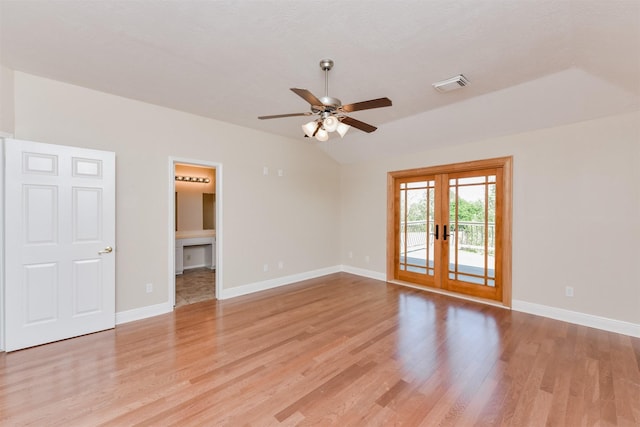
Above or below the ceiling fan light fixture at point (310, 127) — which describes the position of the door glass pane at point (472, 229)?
below

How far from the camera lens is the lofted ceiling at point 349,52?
1975mm

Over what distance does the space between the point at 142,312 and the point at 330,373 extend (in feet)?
9.06

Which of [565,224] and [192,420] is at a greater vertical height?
[565,224]

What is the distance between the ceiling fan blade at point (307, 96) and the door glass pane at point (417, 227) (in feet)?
11.3

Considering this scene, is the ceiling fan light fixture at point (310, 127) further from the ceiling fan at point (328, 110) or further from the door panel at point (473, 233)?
the door panel at point (473, 233)

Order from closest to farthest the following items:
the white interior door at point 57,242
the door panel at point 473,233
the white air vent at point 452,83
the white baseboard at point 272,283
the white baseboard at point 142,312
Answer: the white interior door at point 57,242 → the white air vent at point 452,83 → the white baseboard at point 142,312 → the door panel at point 473,233 → the white baseboard at point 272,283

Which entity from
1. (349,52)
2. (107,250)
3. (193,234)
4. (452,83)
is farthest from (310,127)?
(193,234)

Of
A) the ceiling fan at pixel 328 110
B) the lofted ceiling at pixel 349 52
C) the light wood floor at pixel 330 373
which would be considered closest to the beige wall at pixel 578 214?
the lofted ceiling at pixel 349 52

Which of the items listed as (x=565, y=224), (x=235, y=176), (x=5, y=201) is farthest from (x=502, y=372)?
(x=5, y=201)

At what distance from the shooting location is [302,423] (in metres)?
1.86

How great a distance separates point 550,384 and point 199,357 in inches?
123

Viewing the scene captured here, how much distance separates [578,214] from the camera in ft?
11.6

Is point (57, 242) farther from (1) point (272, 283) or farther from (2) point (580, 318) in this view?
(2) point (580, 318)

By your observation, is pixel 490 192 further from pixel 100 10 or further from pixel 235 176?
pixel 100 10
